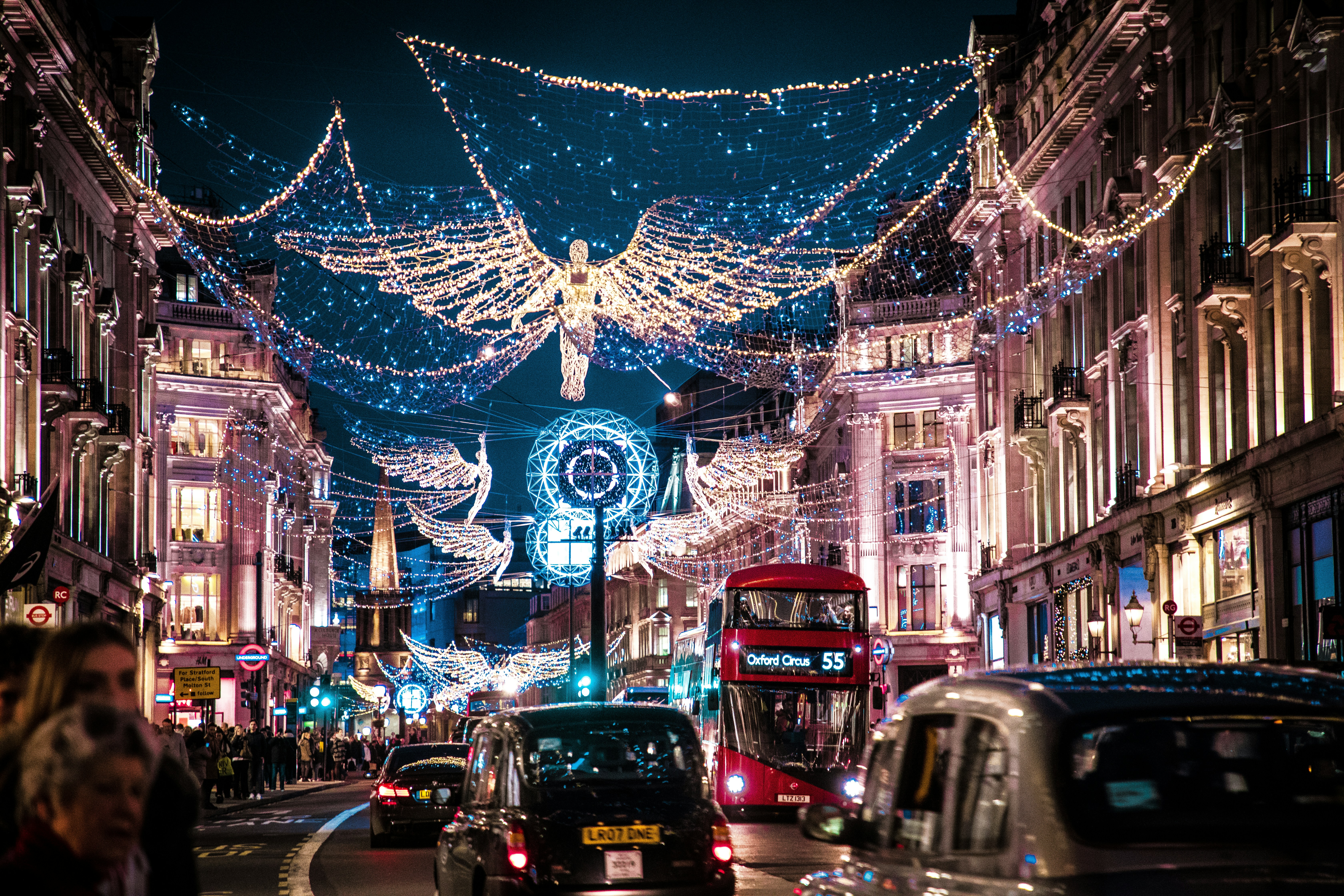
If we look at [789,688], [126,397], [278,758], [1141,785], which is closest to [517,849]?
[1141,785]

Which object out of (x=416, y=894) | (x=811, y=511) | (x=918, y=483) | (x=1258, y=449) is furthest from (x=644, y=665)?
(x=416, y=894)

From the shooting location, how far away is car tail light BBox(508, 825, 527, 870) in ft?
36.2

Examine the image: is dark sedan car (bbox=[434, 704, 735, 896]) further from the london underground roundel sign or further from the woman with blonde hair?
the london underground roundel sign

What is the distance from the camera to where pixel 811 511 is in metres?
79.2

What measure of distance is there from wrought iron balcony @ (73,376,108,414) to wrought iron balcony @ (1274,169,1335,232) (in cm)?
2599

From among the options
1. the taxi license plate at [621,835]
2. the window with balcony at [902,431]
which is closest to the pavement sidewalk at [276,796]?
the taxi license plate at [621,835]

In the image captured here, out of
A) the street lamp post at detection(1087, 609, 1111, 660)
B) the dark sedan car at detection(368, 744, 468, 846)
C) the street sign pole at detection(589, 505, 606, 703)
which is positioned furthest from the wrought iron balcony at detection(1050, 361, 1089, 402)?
the dark sedan car at detection(368, 744, 468, 846)

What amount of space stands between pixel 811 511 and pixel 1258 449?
4930 centimetres

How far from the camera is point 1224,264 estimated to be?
32.1m

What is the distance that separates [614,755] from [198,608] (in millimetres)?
58482

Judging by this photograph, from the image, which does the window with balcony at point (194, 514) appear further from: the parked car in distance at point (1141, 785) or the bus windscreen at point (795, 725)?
the parked car in distance at point (1141, 785)

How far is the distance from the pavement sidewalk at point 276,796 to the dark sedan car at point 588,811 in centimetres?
1300

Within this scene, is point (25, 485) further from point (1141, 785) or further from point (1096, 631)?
point (1141, 785)

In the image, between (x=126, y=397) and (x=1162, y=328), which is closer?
(x=1162, y=328)
